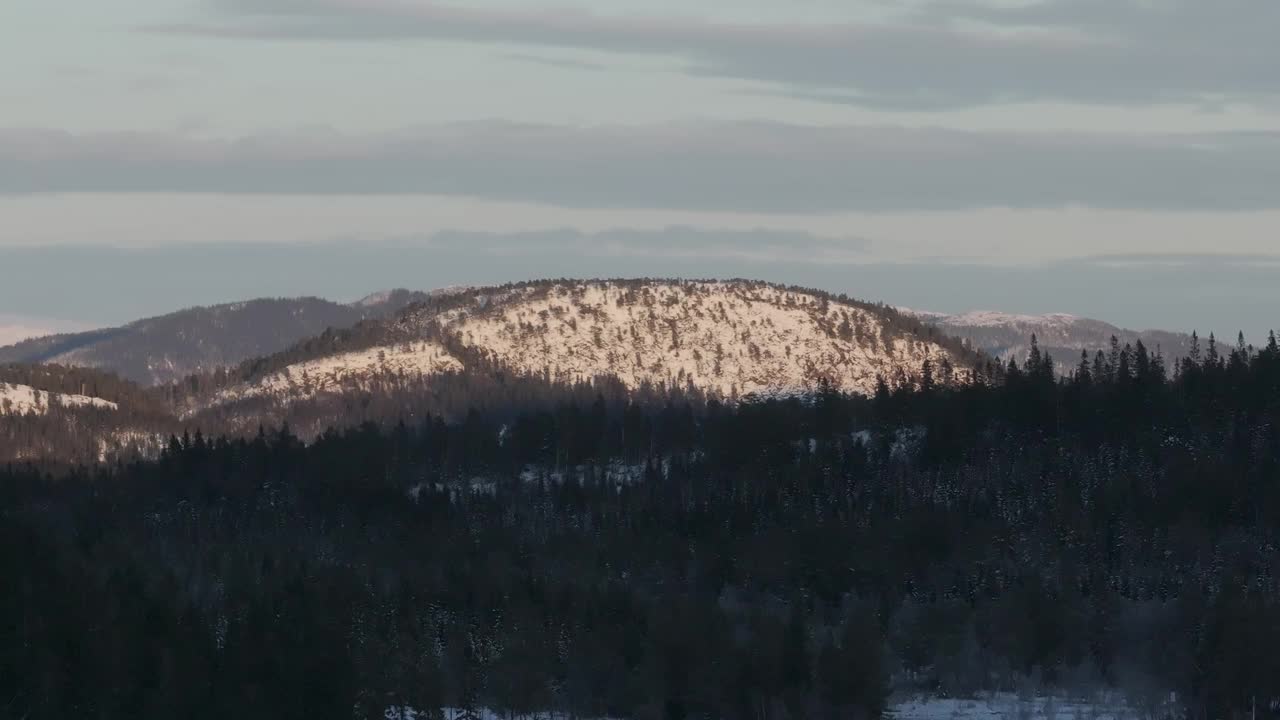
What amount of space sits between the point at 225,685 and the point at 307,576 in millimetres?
46662

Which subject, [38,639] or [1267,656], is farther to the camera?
[1267,656]

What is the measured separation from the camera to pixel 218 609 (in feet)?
540

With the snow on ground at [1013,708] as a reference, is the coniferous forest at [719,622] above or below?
above

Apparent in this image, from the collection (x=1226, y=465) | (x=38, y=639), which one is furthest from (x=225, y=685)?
(x=1226, y=465)

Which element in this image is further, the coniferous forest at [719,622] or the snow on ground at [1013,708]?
the snow on ground at [1013,708]

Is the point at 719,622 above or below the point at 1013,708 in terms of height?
above

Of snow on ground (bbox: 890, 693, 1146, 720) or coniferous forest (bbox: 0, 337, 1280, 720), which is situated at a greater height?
coniferous forest (bbox: 0, 337, 1280, 720)

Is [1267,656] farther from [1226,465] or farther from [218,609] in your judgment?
[218,609]

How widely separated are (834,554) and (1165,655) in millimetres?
41421

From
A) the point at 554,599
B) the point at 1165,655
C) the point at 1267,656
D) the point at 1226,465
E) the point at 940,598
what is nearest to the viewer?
the point at 1267,656

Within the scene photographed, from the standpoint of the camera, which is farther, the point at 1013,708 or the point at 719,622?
the point at 719,622

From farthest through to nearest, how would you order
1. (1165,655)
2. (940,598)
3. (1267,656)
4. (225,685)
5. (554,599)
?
1. (940,598)
2. (554,599)
3. (1165,655)
4. (1267,656)
5. (225,685)

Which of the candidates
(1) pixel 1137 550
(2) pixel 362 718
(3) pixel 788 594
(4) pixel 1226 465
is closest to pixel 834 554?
(3) pixel 788 594

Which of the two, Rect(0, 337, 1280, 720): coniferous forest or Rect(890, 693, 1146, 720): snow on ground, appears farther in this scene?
Rect(890, 693, 1146, 720): snow on ground
